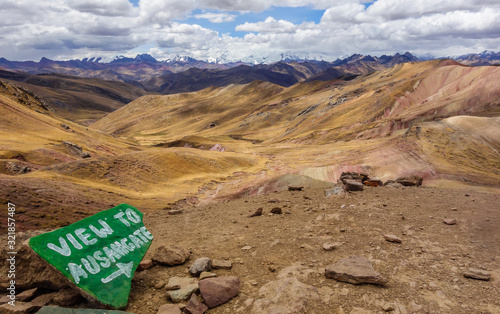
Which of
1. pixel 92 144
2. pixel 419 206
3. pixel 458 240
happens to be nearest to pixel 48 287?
pixel 458 240

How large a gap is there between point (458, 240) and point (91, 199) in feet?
69.8

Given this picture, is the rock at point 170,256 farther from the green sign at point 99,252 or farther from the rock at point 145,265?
the green sign at point 99,252

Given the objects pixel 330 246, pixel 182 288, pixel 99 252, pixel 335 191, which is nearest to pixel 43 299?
pixel 99 252

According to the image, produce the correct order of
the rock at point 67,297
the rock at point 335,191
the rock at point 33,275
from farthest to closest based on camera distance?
the rock at point 335,191
the rock at point 33,275
the rock at point 67,297

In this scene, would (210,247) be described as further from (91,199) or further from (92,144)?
(92,144)

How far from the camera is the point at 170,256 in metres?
8.49

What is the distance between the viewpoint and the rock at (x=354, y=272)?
23.9ft

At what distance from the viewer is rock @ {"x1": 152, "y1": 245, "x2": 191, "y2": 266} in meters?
8.34

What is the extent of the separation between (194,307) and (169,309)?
0.53 metres

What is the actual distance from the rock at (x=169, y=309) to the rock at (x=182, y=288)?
1.02 ft

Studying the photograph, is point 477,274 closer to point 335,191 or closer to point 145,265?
point 145,265

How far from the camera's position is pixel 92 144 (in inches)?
1891

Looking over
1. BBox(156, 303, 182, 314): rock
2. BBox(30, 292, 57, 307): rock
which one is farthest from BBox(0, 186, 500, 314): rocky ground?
BBox(156, 303, 182, 314): rock

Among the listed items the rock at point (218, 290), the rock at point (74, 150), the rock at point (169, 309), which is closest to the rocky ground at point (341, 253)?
the rock at point (218, 290)
